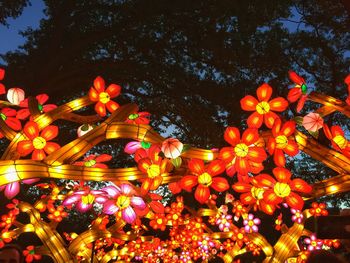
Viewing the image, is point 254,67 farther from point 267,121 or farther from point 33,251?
point 33,251

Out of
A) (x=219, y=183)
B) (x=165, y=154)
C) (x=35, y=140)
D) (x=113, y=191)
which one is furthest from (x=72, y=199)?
(x=219, y=183)

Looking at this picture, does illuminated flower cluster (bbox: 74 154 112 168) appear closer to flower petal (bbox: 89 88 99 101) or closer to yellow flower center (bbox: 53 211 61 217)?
flower petal (bbox: 89 88 99 101)

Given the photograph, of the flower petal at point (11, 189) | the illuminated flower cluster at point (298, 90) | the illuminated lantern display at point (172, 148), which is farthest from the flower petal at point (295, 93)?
the flower petal at point (11, 189)

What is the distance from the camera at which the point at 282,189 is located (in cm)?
480

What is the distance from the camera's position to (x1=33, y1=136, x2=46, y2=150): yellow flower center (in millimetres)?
4314

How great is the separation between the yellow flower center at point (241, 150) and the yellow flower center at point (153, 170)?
0.98 m

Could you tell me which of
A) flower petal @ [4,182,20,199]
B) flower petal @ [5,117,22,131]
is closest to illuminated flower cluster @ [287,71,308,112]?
flower petal @ [4,182,20,199]

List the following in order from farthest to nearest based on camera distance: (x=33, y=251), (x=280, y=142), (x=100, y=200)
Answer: (x=33, y=251)
(x=100, y=200)
(x=280, y=142)

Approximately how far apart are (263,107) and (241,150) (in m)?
0.72

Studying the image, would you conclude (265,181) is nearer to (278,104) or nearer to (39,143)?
(278,104)

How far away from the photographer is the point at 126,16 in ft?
33.0

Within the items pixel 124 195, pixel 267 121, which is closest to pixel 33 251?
pixel 124 195

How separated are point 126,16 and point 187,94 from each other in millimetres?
2623

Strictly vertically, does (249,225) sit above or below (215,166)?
below
